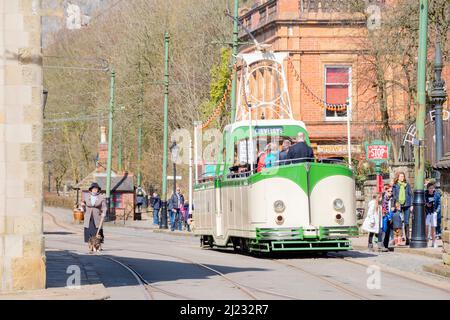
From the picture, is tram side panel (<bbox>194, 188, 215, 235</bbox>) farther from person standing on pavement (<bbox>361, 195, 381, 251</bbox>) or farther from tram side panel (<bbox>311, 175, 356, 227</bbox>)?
tram side panel (<bbox>311, 175, 356, 227</bbox>)

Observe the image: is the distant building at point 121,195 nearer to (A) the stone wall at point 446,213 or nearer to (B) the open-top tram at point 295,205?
(B) the open-top tram at point 295,205

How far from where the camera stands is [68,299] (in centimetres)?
1656

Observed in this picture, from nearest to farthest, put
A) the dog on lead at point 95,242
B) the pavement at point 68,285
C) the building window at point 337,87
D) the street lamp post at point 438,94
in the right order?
1. the pavement at point 68,285
2. the dog on lead at point 95,242
3. the street lamp post at point 438,94
4. the building window at point 337,87

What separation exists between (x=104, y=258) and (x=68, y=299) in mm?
11272

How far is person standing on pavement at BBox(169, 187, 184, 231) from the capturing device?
49.9 m

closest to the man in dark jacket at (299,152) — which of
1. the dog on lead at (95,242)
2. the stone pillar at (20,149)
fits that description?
the dog on lead at (95,242)

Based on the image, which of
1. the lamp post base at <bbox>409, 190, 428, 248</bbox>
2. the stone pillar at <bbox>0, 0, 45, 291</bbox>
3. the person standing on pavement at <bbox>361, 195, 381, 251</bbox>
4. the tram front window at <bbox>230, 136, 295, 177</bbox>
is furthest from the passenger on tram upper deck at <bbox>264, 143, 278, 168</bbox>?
the stone pillar at <bbox>0, 0, 45, 291</bbox>

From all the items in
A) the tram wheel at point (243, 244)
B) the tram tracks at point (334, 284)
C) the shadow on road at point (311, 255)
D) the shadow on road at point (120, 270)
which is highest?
the tram wheel at point (243, 244)

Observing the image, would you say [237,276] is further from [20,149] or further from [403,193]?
[403,193]

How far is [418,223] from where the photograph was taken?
30.0 meters

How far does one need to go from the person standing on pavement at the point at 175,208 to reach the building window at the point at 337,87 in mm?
8444

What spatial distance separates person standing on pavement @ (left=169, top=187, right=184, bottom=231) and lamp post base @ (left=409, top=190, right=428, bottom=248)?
2050 cm

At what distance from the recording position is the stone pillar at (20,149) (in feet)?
57.7

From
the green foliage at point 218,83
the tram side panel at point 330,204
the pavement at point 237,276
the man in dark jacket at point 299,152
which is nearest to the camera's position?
the pavement at point 237,276
